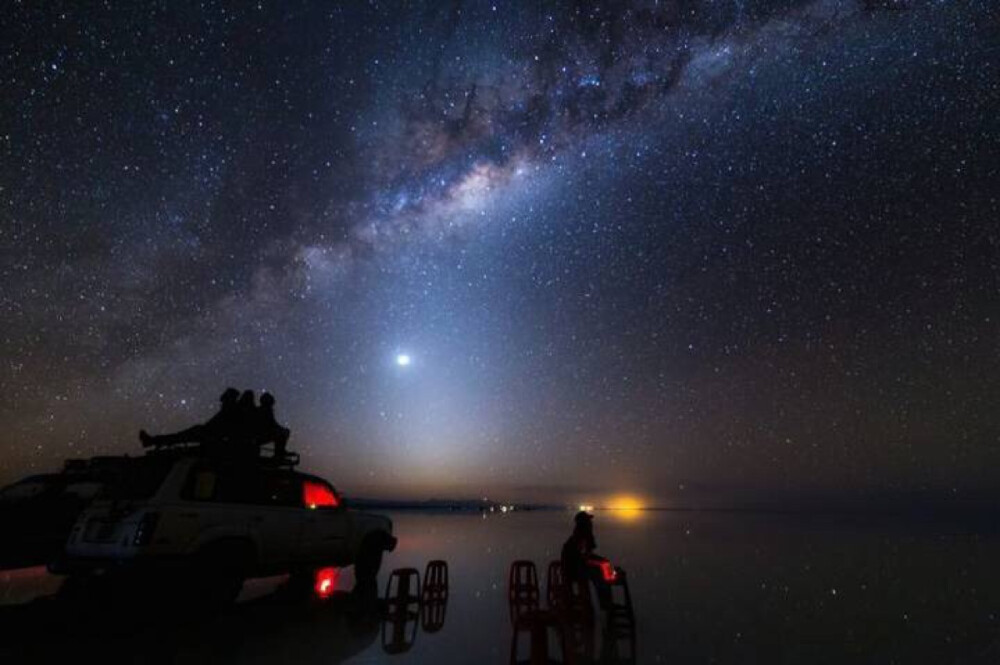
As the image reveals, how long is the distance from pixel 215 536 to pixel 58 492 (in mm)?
5501

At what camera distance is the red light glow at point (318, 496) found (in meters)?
10.4

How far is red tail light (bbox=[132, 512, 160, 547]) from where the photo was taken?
7.62m

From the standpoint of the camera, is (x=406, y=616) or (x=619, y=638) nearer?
(x=619, y=638)

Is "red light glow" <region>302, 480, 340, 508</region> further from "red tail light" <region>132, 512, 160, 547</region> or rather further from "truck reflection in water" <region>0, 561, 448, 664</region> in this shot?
"red tail light" <region>132, 512, 160, 547</region>

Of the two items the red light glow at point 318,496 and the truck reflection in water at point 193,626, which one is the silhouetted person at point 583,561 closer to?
the truck reflection in water at point 193,626

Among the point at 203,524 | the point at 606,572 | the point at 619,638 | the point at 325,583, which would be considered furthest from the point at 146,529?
the point at 619,638

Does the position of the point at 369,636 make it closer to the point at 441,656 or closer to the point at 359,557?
the point at 441,656

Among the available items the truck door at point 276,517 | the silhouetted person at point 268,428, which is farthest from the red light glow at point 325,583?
the silhouetted person at point 268,428

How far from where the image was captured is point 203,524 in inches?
328

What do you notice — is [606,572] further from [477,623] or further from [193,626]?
[193,626]

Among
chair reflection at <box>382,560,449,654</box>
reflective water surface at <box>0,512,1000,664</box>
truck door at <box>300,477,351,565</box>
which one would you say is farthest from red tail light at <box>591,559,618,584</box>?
truck door at <box>300,477,351,565</box>

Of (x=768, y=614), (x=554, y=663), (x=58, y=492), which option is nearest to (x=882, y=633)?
(x=768, y=614)

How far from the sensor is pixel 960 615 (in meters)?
12.0

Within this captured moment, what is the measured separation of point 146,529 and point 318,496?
10.7 feet
